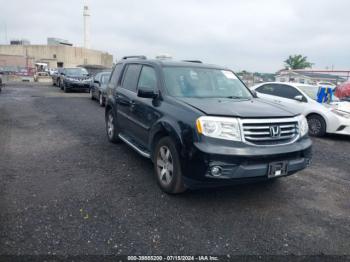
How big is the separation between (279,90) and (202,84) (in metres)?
5.37

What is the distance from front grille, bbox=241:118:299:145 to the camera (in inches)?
131

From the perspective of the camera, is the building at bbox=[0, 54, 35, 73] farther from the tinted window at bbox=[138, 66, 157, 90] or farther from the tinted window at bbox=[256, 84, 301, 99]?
the tinted window at bbox=[138, 66, 157, 90]

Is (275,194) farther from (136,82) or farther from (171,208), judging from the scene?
(136,82)

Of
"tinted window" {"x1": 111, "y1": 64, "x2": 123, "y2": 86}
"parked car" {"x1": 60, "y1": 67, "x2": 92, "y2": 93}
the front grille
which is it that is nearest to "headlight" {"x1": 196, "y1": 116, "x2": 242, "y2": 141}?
the front grille

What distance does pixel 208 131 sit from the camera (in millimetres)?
3270

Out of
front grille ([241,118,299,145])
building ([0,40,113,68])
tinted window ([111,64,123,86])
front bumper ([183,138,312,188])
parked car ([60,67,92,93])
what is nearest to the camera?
front bumper ([183,138,312,188])

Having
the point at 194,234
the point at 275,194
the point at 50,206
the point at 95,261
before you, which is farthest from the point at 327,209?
the point at 50,206

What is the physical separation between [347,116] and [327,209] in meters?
5.18

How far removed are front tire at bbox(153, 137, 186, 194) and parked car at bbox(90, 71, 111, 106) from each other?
8886mm

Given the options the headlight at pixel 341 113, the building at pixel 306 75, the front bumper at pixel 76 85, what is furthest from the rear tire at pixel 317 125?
the building at pixel 306 75

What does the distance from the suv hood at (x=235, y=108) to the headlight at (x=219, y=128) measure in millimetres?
98

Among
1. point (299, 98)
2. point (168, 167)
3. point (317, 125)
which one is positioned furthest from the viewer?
point (299, 98)

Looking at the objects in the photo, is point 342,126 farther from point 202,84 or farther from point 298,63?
point 298,63

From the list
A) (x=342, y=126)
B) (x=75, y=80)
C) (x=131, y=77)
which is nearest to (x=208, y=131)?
(x=131, y=77)
